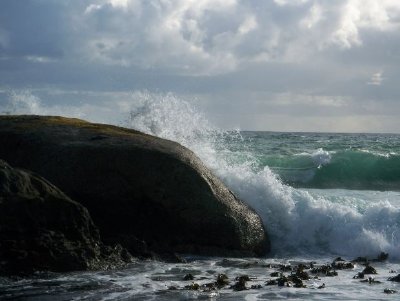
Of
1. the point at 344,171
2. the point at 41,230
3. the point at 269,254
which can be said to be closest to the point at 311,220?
the point at 269,254

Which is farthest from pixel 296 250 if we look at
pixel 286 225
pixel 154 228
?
pixel 154 228

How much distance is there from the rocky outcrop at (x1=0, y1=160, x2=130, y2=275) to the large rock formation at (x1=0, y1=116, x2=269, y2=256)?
1.28 m

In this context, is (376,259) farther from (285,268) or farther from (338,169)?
(338,169)

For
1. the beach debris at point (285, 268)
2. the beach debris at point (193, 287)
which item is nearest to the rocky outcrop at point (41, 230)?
the beach debris at point (193, 287)

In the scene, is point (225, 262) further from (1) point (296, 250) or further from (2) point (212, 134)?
(2) point (212, 134)

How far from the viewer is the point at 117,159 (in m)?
12.1

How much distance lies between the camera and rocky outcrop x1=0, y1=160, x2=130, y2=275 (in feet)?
31.7

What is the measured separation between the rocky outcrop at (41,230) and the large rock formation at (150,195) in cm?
128

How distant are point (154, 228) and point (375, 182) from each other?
63.2ft

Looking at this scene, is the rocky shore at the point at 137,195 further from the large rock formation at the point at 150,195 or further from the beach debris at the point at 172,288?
the beach debris at the point at 172,288

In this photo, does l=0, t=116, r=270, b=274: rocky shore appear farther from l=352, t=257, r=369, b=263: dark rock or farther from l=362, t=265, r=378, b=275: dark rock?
l=362, t=265, r=378, b=275: dark rock

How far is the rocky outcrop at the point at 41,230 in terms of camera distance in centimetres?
967

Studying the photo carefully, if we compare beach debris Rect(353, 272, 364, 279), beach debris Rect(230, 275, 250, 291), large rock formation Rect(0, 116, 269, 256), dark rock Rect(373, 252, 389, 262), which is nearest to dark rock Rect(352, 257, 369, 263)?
dark rock Rect(373, 252, 389, 262)

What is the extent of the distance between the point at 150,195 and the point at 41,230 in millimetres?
2521
